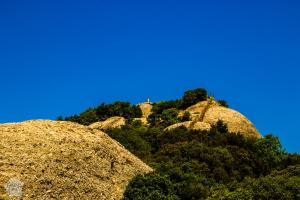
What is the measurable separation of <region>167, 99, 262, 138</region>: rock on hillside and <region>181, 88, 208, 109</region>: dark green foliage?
6104mm

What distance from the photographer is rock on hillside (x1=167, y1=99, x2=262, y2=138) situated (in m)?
101

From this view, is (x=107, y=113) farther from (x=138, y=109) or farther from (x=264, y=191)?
(x=264, y=191)

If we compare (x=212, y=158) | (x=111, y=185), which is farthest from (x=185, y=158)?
(x=111, y=185)

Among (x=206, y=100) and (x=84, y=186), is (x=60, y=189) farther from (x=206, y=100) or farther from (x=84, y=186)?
(x=206, y=100)

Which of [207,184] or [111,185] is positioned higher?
[207,184]

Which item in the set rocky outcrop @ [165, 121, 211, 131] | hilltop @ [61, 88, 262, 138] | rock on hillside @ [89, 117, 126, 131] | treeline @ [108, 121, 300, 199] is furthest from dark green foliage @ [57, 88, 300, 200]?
rocky outcrop @ [165, 121, 211, 131]

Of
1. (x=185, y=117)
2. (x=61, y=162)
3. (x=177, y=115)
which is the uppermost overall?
(x=177, y=115)

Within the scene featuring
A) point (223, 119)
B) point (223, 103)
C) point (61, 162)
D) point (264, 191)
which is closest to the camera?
point (61, 162)

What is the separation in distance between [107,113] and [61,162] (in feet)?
274

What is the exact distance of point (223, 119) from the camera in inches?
4072

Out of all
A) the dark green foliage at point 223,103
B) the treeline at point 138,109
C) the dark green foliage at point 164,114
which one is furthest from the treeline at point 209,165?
the dark green foliage at point 223,103

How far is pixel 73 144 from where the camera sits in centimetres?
4000

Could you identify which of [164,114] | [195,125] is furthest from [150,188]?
[164,114]

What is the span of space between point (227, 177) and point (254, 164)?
1228 centimetres
